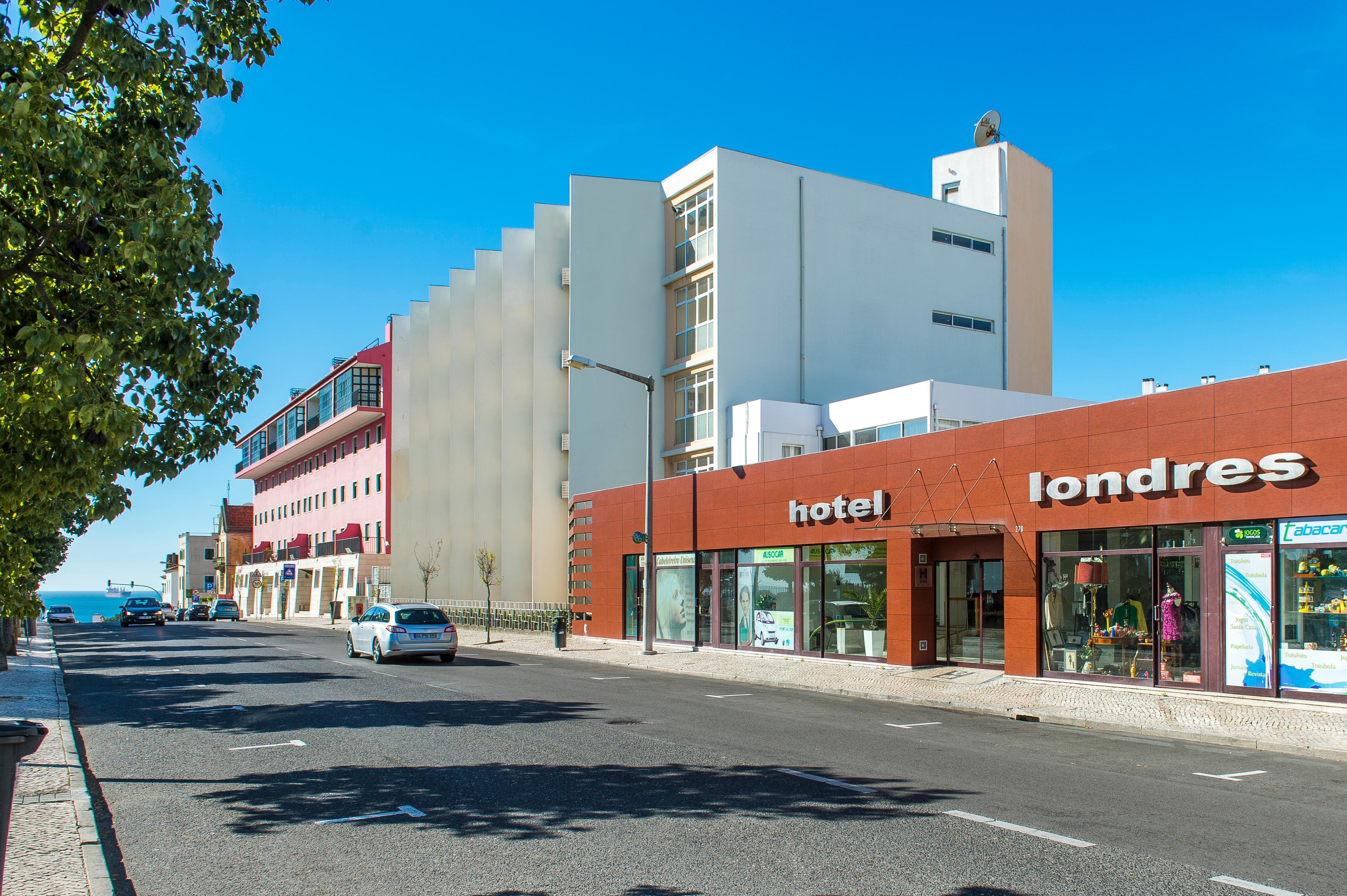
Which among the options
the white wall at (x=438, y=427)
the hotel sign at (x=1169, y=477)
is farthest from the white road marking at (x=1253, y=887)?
the white wall at (x=438, y=427)

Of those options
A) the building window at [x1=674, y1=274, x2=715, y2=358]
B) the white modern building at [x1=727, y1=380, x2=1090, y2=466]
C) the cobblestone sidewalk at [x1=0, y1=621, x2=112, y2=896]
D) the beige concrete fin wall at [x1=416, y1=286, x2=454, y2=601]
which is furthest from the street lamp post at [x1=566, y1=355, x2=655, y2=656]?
the beige concrete fin wall at [x1=416, y1=286, x2=454, y2=601]

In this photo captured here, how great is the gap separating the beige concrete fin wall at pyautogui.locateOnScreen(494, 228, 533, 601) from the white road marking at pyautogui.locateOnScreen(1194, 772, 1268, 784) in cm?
3755

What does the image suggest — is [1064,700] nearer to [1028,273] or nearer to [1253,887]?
[1253,887]

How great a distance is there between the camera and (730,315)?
114ft

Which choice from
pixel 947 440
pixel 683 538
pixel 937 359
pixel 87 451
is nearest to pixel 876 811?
pixel 87 451

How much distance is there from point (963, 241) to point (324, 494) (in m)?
48.5

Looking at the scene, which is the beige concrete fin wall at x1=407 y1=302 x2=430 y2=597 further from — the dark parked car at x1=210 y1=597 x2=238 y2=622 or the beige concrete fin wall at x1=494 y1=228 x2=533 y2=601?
the dark parked car at x1=210 y1=597 x2=238 y2=622

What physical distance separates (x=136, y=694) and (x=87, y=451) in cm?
1206

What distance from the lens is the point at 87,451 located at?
7.60 m

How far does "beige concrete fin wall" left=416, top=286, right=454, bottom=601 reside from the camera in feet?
178

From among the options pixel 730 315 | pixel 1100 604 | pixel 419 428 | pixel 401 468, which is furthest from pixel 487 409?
pixel 1100 604

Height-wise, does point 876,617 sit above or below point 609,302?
below

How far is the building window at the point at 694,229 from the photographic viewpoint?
35906 millimetres

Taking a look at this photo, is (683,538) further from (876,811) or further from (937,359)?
(876,811)
